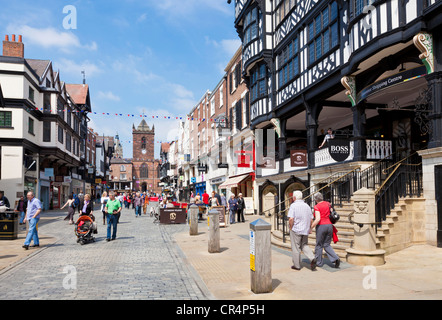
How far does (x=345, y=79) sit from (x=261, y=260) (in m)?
9.89

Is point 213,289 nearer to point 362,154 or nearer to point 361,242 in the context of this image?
point 361,242

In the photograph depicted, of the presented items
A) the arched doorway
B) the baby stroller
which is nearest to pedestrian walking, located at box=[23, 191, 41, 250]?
the baby stroller

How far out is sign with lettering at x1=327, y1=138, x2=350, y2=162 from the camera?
13856mm

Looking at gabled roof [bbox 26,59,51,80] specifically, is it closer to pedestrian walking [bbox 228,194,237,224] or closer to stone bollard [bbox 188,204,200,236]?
pedestrian walking [bbox 228,194,237,224]

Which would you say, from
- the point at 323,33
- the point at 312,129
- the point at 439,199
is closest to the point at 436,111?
the point at 439,199

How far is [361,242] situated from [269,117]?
549 inches

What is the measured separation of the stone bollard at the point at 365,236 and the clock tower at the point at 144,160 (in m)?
105

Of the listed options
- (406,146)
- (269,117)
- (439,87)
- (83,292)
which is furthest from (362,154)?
(83,292)

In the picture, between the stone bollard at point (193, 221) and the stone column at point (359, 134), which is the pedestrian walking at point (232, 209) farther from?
the stone column at point (359, 134)

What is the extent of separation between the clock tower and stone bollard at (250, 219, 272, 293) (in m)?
107

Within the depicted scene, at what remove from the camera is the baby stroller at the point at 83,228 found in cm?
1288

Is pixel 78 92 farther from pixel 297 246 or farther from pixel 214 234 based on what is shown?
pixel 297 246

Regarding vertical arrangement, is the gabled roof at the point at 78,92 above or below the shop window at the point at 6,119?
above

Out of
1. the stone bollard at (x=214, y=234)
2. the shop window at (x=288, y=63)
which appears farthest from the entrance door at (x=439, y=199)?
the shop window at (x=288, y=63)
